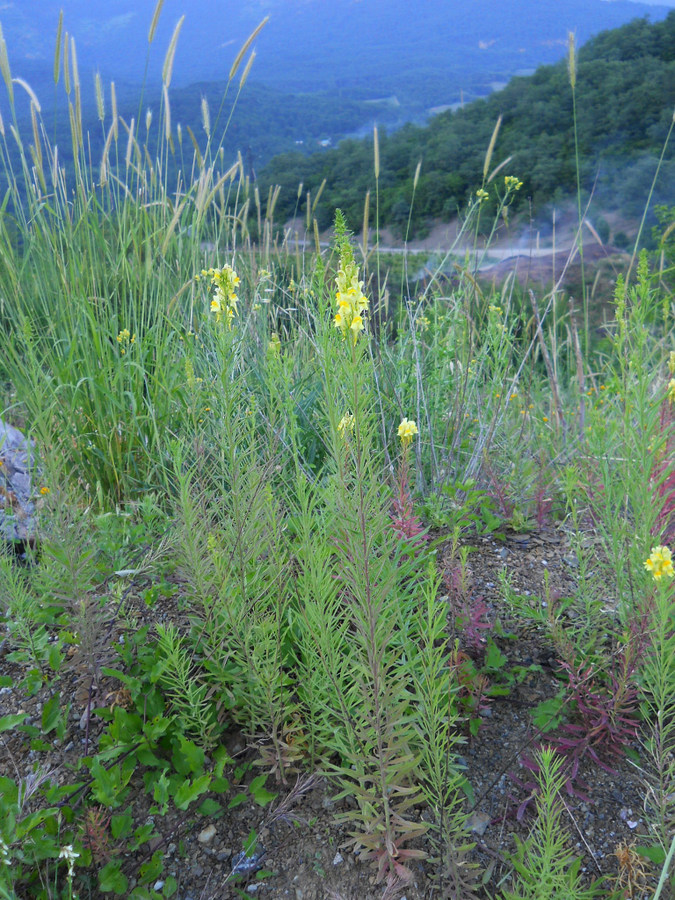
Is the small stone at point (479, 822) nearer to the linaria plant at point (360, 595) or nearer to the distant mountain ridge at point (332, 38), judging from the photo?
the linaria plant at point (360, 595)

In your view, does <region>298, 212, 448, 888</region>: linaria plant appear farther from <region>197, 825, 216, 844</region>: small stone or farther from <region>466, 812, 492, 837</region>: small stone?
<region>197, 825, 216, 844</region>: small stone

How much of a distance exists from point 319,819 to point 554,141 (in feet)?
51.8

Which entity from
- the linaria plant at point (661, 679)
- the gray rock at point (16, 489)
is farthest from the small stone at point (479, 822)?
the gray rock at point (16, 489)

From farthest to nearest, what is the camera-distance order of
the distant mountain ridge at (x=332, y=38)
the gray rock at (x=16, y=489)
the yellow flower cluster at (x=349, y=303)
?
1. the distant mountain ridge at (x=332, y=38)
2. the gray rock at (x=16, y=489)
3. the yellow flower cluster at (x=349, y=303)

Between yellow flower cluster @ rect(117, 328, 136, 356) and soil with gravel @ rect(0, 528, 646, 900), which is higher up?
yellow flower cluster @ rect(117, 328, 136, 356)

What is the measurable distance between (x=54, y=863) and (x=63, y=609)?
712 mm

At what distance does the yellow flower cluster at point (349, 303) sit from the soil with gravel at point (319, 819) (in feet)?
2.95

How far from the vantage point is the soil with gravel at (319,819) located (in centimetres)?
116

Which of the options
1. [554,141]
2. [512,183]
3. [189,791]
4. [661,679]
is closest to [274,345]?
[189,791]

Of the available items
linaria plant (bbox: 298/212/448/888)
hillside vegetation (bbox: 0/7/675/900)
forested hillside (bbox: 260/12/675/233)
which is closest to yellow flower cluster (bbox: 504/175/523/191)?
hillside vegetation (bbox: 0/7/675/900)

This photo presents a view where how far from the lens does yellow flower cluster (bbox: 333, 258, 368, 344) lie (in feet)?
2.77

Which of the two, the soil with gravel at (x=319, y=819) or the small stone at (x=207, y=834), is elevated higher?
the soil with gravel at (x=319, y=819)

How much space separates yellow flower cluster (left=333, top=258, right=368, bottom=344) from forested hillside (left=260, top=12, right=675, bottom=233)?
36.0 feet

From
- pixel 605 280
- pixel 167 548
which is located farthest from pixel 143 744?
pixel 605 280
